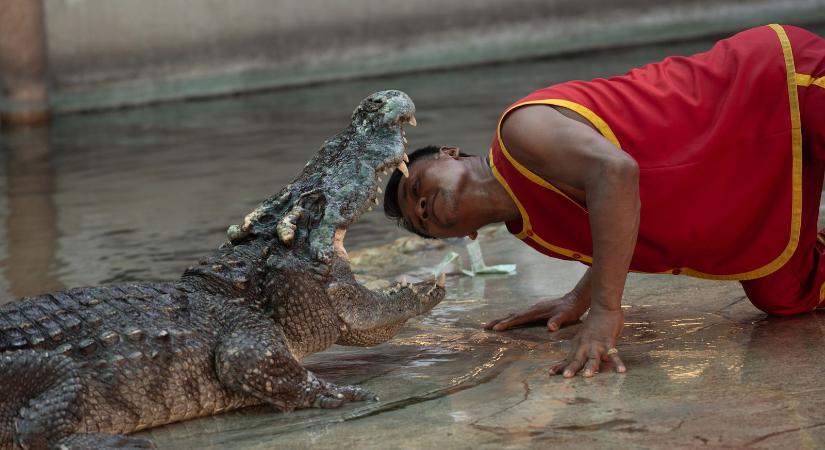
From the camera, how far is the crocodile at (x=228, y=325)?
2.97m

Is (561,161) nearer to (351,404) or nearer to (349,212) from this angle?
(349,212)

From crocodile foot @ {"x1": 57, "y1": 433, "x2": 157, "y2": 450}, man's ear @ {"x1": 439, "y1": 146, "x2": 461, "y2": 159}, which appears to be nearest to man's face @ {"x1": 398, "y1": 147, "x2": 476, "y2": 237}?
man's ear @ {"x1": 439, "y1": 146, "x2": 461, "y2": 159}

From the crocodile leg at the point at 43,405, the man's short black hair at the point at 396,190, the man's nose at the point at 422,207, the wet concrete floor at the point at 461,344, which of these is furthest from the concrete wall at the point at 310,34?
the crocodile leg at the point at 43,405

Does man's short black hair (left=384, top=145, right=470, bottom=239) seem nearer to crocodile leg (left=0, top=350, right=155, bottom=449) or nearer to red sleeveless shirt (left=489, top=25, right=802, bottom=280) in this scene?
red sleeveless shirt (left=489, top=25, right=802, bottom=280)

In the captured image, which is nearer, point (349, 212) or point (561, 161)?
point (561, 161)

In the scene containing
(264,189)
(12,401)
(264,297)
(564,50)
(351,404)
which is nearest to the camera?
(12,401)

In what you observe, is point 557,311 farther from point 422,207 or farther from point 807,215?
point 807,215

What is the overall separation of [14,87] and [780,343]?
1270 centimetres

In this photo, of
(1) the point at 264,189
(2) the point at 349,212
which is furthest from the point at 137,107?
(2) the point at 349,212

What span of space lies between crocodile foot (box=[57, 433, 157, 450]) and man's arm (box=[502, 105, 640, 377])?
3.95 ft

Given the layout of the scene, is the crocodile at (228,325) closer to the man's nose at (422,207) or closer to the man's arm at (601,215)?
the man's nose at (422,207)

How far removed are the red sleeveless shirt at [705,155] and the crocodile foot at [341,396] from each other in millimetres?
889

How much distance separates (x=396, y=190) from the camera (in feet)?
12.7

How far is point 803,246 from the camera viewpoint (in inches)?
147
